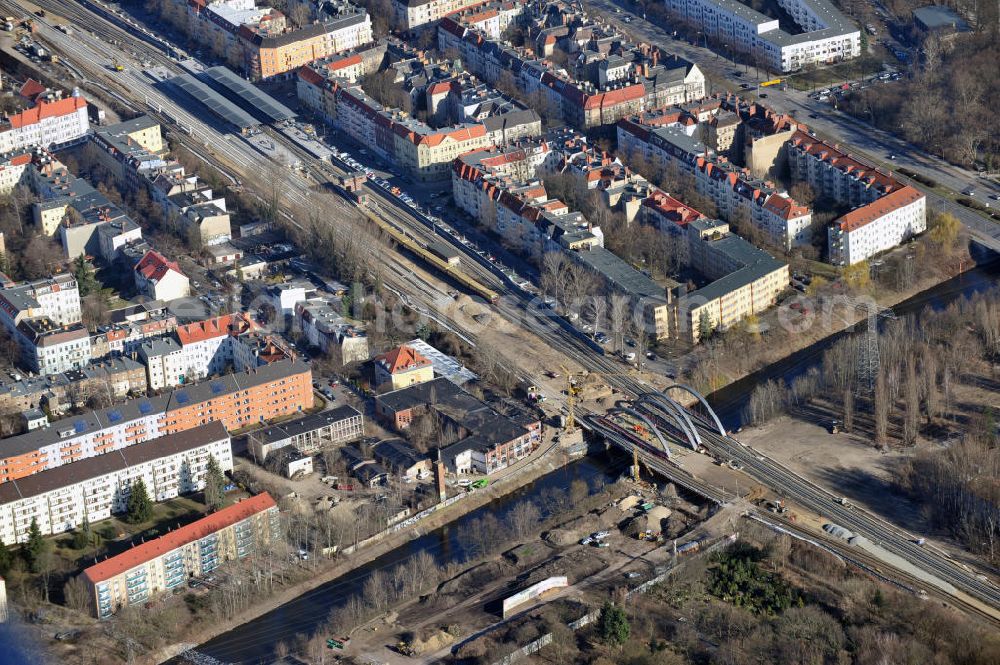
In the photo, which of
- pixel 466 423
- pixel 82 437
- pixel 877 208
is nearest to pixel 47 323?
pixel 82 437

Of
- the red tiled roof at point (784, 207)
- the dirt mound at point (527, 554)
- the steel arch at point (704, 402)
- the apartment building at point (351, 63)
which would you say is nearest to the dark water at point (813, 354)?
the steel arch at point (704, 402)

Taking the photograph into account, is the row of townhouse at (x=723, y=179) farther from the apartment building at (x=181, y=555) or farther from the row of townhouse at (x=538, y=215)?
the apartment building at (x=181, y=555)

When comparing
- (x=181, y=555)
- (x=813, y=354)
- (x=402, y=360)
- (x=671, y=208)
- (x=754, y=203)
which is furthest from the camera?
(x=754, y=203)

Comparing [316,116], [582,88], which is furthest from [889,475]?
[316,116]

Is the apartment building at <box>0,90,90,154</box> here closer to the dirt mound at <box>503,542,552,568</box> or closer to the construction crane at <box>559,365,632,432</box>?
the construction crane at <box>559,365,632,432</box>

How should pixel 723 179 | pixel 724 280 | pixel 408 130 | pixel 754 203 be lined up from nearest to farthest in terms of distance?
1. pixel 724 280
2. pixel 754 203
3. pixel 723 179
4. pixel 408 130

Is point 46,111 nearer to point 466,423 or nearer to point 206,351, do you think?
point 206,351

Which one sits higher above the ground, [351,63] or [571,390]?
[351,63]

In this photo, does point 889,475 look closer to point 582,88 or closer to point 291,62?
point 582,88
